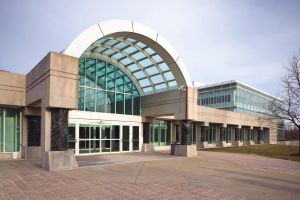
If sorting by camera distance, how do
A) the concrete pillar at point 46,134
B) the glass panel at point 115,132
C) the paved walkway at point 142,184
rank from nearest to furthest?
1. the paved walkway at point 142,184
2. the concrete pillar at point 46,134
3. the glass panel at point 115,132

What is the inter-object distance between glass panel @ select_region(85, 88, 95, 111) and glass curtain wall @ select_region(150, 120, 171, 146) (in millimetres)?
7324

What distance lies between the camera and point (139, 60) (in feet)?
71.6

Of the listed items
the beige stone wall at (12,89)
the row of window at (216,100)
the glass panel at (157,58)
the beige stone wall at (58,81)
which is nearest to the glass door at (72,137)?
the beige stone wall at (12,89)

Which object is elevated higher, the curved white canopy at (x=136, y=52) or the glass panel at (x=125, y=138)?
the curved white canopy at (x=136, y=52)

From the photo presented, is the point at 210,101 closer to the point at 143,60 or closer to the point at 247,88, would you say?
the point at 247,88

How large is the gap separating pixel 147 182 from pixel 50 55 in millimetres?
7292

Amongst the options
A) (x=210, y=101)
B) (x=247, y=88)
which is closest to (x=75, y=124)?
(x=210, y=101)

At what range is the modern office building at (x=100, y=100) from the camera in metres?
12.7

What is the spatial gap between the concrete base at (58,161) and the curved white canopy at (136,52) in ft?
16.1

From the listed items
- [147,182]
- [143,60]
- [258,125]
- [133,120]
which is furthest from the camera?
[258,125]

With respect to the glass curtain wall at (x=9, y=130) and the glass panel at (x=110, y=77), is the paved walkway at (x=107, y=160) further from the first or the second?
the glass panel at (x=110, y=77)

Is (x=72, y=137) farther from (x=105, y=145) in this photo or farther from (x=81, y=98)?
(x=81, y=98)

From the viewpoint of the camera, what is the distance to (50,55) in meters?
12.4

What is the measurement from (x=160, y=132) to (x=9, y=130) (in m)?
14.8
